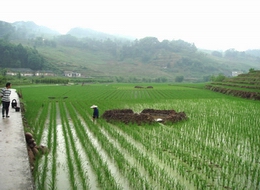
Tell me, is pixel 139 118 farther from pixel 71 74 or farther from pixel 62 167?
pixel 71 74

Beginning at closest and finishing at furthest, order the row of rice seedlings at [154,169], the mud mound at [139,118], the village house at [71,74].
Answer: the row of rice seedlings at [154,169] → the mud mound at [139,118] → the village house at [71,74]

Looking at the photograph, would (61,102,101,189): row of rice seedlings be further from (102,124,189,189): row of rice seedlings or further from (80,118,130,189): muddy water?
(102,124,189,189): row of rice seedlings

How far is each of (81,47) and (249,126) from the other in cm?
14832

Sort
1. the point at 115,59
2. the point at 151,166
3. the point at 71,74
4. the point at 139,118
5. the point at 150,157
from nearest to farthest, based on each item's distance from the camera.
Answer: the point at 151,166
the point at 150,157
the point at 139,118
the point at 71,74
the point at 115,59

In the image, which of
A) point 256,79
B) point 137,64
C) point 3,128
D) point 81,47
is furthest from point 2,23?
point 3,128

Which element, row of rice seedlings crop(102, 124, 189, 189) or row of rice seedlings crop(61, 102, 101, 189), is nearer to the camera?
row of rice seedlings crop(102, 124, 189, 189)

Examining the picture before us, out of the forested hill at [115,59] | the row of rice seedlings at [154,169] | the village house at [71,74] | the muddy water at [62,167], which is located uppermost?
the forested hill at [115,59]

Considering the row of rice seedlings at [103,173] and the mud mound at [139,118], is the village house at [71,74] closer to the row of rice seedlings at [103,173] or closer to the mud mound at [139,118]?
the mud mound at [139,118]

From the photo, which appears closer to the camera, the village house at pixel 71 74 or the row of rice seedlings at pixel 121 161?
the row of rice seedlings at pixel 121 161

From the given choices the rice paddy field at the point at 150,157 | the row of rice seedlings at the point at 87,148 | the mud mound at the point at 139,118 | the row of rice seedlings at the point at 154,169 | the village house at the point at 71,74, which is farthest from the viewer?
the village house at the point at 71,74

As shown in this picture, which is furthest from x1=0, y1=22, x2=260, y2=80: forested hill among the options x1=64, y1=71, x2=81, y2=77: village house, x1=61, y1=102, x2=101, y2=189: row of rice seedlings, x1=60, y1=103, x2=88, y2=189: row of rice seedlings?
x1=60, y1=103, x2=88, y2=189: row of rice seedlings

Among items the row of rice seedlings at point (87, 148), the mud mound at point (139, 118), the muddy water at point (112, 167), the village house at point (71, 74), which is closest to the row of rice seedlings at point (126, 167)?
the muddy water at point (112, 167)

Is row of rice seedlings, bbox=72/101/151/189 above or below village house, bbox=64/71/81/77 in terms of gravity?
below

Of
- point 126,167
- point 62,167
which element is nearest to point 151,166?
point 126,167
